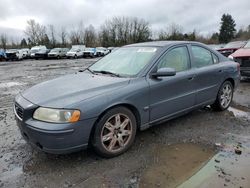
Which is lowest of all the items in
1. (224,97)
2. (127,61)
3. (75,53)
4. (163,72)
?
(75,53)

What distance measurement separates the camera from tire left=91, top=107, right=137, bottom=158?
10.4 ft

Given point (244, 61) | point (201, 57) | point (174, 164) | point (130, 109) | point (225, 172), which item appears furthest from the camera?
point (244, 61)

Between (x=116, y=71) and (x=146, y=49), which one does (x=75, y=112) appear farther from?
(x=146, y=49)

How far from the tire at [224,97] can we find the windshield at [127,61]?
1.97 m

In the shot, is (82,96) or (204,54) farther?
(204,54)

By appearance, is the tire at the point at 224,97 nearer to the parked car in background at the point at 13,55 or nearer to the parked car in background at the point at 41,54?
the parked car in background at the point at 13,55

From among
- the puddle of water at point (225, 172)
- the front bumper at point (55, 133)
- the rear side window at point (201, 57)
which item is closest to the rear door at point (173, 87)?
the rear side window at point (201, 57)

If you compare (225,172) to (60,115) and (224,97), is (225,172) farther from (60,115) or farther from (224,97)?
(224,97)

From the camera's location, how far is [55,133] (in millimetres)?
2826

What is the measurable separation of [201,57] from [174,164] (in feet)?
7.77

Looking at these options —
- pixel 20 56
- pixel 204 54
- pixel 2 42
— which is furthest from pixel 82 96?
pixel 2 42

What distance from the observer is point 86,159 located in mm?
3346

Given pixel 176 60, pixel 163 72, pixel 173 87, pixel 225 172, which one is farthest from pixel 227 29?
pixel 225 172

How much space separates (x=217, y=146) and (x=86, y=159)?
194 centimetres
